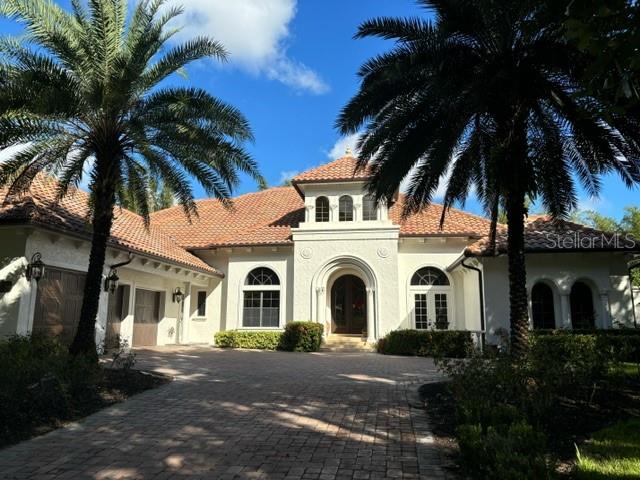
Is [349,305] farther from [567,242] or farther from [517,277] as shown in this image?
[517,277]

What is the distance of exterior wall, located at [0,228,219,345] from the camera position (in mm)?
11805

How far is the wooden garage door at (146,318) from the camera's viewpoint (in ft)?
60.3

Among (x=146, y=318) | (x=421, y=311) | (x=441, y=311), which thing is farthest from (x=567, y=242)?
(x=146, y=318)

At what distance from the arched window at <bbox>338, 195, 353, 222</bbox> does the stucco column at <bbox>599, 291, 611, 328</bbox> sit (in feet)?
33.3

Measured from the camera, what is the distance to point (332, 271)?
824 inches

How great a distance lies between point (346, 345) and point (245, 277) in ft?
18.3

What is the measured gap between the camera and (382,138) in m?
10.7

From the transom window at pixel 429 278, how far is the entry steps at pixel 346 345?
3.45 m

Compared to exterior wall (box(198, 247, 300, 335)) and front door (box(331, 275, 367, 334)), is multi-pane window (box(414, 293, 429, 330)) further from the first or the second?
exterior wall (box(198, 247, 300, 335))

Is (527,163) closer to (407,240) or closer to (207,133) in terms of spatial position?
(207,133)

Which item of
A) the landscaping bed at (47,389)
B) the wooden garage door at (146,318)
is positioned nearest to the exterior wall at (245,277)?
the wooden garage door at (146,318)

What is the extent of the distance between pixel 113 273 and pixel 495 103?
12.2m

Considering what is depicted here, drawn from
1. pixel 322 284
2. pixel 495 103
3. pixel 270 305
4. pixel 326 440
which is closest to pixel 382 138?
pixel 495 103

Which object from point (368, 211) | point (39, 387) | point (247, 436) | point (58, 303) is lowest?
point (247, 436)
